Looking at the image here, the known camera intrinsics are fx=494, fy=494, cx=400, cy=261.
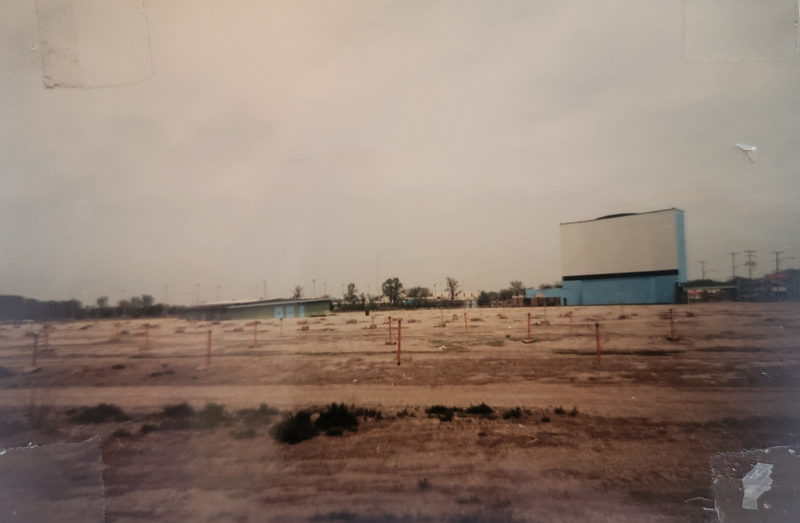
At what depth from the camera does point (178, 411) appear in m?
8.02

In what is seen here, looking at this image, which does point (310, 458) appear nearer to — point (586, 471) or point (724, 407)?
point (586, 471)

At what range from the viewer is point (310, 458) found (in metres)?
6.29

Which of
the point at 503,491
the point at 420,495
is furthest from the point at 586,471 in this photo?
the point at 420,495

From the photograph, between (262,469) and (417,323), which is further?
(417,323)

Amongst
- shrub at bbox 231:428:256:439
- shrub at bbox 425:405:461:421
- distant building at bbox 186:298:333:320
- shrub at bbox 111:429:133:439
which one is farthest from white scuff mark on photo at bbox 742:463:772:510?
shrub at bbox 111:429:133:439

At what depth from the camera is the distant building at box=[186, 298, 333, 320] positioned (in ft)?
30.0

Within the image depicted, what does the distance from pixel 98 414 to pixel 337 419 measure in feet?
13.8

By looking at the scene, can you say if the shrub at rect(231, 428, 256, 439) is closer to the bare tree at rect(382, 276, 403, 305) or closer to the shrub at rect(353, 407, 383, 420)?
the shrub at rect(353, 407, 383, 420)

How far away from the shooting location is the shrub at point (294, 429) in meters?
6.89

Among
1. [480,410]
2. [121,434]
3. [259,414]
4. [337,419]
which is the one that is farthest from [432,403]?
[121,434]

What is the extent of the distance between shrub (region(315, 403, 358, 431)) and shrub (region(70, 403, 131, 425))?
3.37 meters

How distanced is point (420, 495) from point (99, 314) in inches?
283

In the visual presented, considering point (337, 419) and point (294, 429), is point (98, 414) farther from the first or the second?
point (337, 419)

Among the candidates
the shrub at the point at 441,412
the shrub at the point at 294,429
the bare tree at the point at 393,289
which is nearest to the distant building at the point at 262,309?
the bare tree at the point at 393,289
